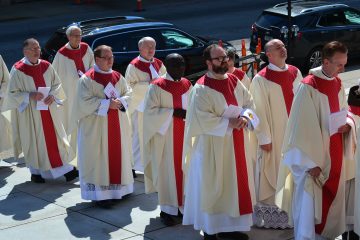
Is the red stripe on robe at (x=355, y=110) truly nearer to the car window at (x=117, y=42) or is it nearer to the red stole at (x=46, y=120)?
the red stole at (x=46, y=120)

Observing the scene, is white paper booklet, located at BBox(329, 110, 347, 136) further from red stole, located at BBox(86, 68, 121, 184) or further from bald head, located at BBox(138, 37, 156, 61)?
bald head, located at BBox(138, 37, 156, 61)

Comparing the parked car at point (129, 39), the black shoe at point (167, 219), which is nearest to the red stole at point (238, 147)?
the black shoe at point (167, 219)

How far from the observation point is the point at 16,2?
30.9m

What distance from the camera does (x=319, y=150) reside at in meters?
7.61

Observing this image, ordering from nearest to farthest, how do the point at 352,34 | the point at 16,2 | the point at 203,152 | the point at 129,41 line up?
the point at 203,152 → the point at 129,41 → the point at 352,34 → the point at 16,2

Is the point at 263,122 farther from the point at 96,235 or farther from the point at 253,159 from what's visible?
the point at 96,235

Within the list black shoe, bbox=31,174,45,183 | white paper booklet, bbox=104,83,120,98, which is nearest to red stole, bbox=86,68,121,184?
white paper booklet, bbox=104,83,120,98

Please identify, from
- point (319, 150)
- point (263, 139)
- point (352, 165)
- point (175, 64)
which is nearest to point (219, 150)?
point (263, 139)

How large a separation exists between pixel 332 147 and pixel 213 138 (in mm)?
1217

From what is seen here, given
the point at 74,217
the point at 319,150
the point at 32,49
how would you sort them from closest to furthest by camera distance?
the point at 319,150 < the point at 74,217 < the point at 32,49

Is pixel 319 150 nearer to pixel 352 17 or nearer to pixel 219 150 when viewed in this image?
pixel 219 150

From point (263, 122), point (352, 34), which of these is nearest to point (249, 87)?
point (263, 122)

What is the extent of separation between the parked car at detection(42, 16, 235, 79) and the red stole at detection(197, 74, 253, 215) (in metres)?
6.36

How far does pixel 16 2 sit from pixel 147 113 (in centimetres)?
2305
